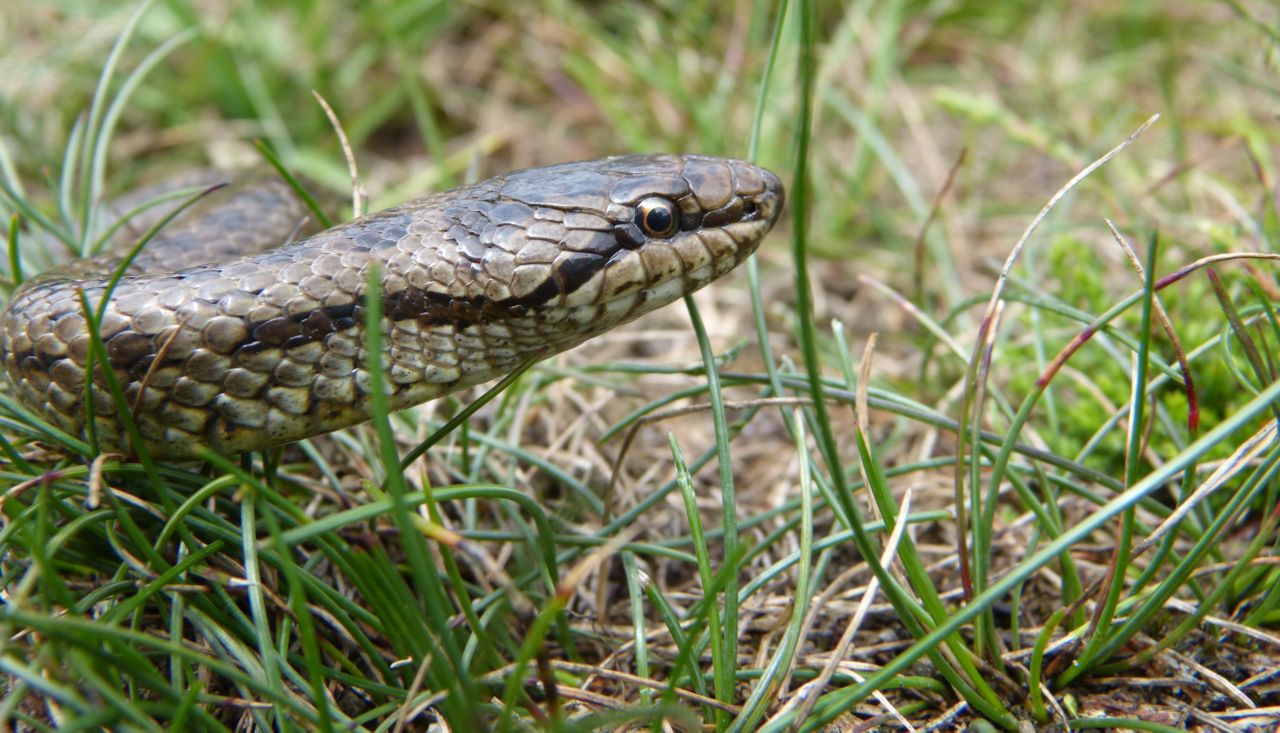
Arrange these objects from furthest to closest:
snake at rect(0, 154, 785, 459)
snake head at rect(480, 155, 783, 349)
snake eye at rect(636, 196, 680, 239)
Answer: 1. snake eye at rect(636, 196, 680, 239)
2. snake head at rect(480, 155, 783, 349)
3. snake at rect(0, 154, 785, 459)

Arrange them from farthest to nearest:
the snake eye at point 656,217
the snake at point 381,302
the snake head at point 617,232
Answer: the snake eye at point 656,217 → the snake head at point 617,232 → the snake at point 381,302

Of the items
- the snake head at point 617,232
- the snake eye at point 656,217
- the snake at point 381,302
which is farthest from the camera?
the snake eye at point 656,217

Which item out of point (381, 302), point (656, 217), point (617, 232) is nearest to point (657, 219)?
point (656, 217)

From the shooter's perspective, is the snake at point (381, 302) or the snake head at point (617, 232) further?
the snake head at point (617, 232)

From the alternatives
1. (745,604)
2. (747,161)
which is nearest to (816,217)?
(747,161)

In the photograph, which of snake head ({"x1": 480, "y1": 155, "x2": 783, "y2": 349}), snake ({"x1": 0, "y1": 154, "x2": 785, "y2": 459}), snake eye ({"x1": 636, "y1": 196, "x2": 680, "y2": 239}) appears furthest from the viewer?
snake eye ({"x1": 636, "y1": 196, "x2": 680, "y2": 239})

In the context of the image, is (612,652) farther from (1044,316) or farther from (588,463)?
(1044,316)

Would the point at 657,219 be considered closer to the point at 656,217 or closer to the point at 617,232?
the point at 656,217
